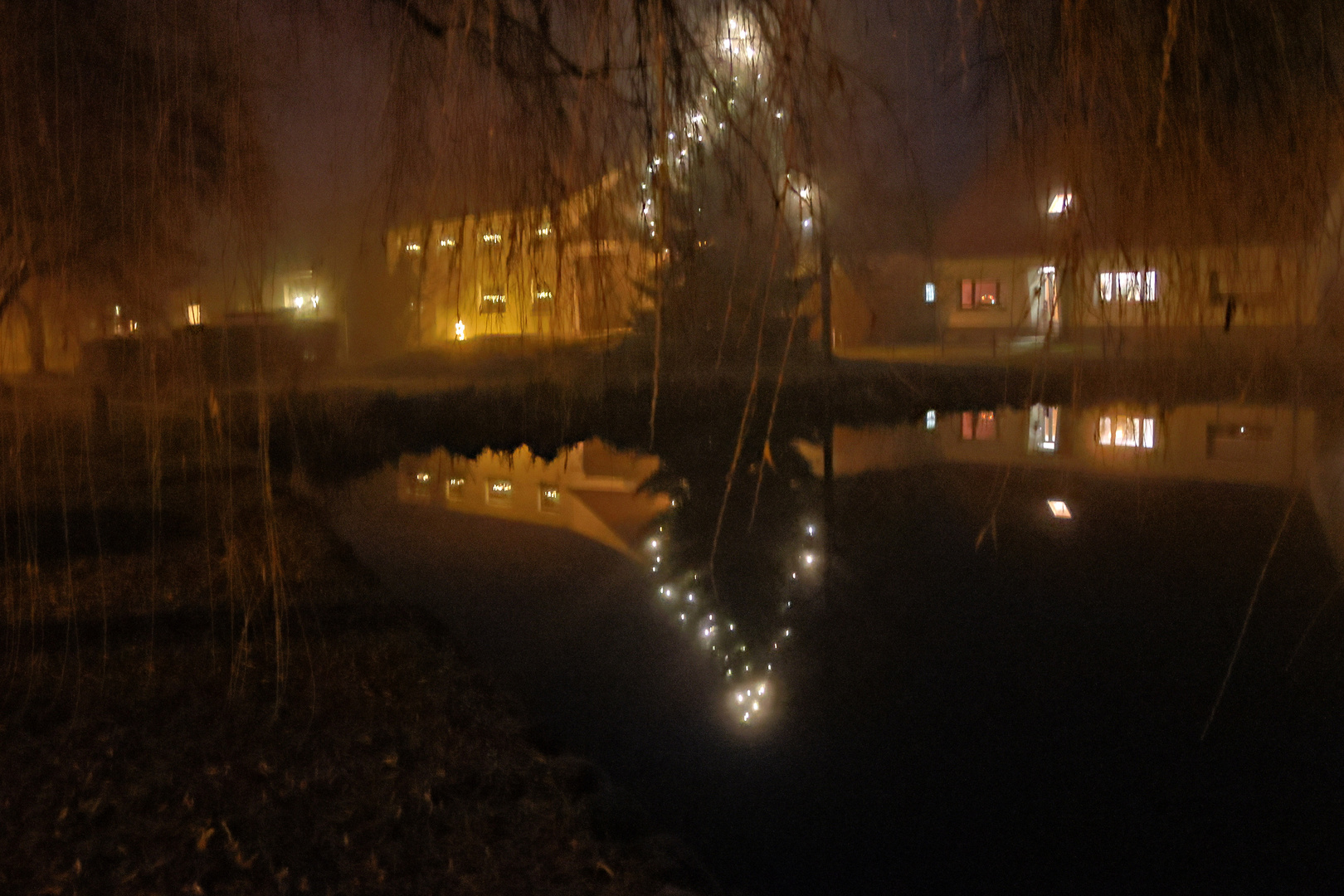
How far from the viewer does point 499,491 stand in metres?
7.44

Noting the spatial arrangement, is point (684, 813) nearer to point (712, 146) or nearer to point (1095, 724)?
point (1095, 724)

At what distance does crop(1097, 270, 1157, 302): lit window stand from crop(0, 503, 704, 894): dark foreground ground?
1516 millimetres

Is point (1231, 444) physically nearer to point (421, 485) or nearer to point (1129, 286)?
point (421, 485)

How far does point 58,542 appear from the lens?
4785 mm

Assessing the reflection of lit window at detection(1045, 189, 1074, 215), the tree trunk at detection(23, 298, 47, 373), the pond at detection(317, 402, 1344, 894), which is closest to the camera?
the reflection of lit window at detection(1045, 189, 1074, 215)

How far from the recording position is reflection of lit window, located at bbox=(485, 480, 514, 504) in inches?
280

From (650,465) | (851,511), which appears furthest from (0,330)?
(650,465)

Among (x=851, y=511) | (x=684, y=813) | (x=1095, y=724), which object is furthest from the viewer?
(x=851, y=511)

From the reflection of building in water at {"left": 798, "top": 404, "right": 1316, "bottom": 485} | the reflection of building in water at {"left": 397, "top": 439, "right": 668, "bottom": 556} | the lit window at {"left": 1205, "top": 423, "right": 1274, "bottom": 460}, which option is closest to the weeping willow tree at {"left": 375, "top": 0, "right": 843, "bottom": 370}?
the reflection of building in water at {"left": 397, "top": 439, "right": 668, "bottom": 556}

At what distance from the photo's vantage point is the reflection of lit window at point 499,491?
280 inches

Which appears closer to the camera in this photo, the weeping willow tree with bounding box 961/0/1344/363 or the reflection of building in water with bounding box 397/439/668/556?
the weeping willow tree with bounding box 961/0/1344/363

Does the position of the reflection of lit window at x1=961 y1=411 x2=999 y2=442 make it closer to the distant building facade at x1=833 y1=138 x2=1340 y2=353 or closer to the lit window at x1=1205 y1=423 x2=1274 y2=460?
the lit window at x1=1205 y1=423 x2=1274 y2=460

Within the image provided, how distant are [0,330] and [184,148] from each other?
5.23ft

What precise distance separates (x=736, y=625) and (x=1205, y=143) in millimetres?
2809
